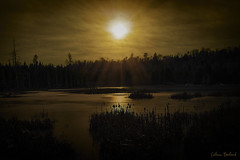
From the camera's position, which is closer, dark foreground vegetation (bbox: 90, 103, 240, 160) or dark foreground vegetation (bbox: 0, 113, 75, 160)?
dark foreground vegetation (bbox: 90, 103, 240, 160)

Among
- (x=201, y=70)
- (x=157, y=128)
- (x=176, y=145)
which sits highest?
(x=201, y=70)

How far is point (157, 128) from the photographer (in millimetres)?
12375

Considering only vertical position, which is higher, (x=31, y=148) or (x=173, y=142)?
(x=31, y=148)

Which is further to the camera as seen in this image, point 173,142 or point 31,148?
point 173,142

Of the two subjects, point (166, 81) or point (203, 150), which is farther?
point (166, 81)

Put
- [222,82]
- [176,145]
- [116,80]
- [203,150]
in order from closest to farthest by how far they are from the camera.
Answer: [203,150] → [176,145] → [222,82] → [116,80]

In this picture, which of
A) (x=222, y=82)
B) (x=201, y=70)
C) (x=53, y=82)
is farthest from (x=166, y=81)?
(x=53, y=82)

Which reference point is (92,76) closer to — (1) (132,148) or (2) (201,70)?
(2) (201,70)

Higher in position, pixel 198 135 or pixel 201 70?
pixel 201 70

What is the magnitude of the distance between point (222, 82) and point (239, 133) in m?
118

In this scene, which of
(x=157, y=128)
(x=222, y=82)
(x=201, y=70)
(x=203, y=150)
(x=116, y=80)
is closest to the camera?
(x=203, y=150)

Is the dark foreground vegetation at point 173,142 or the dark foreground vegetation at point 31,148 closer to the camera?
the dark foreground vegetation at point 173,142

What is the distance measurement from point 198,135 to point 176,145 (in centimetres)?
151

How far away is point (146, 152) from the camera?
9.73 metres
